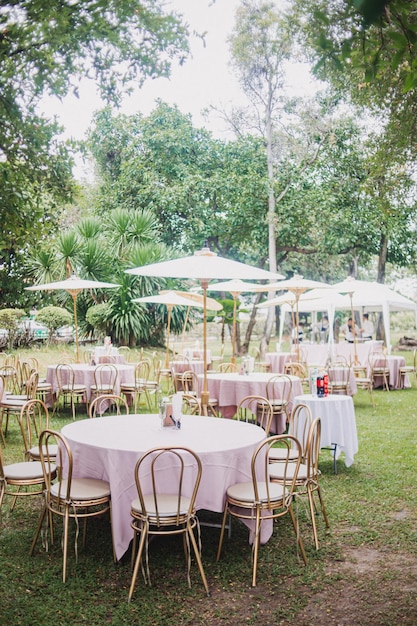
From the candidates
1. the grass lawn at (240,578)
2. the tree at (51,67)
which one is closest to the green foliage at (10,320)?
the tree at (51,67)

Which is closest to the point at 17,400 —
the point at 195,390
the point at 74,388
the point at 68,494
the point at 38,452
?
the point at 74,388

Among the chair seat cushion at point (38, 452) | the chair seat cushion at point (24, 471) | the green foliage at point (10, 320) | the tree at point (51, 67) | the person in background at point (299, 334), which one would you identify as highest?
the tree at point (51, 67)

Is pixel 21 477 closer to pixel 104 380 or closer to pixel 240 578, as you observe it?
pixel 240 578

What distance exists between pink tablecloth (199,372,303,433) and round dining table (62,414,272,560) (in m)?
3.23

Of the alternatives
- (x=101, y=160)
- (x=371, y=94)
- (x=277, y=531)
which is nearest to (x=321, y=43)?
(x=277, y=531)

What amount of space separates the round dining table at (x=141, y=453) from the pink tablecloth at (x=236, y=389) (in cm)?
323

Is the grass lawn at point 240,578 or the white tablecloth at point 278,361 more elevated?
the white tablecloth at point 278,361

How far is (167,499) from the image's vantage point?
3.78 meters

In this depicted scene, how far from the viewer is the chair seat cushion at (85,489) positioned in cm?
384

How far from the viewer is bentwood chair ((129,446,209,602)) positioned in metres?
3.57

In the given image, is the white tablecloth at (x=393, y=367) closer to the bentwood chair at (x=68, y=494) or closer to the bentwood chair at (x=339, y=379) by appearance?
the bentwood chair at (x=339, y=379)

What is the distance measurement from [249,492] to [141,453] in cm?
75

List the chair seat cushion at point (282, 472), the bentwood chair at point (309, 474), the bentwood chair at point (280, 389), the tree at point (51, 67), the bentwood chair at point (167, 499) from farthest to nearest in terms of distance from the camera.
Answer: the bentwood chair at point (280, 389) < the tree at point (51, 67) < the chair seat cushion at point (282, 472) < the bentwood chair at point (309, 474) < the bentwood chair at point (167, 499)

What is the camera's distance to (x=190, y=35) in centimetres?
866
